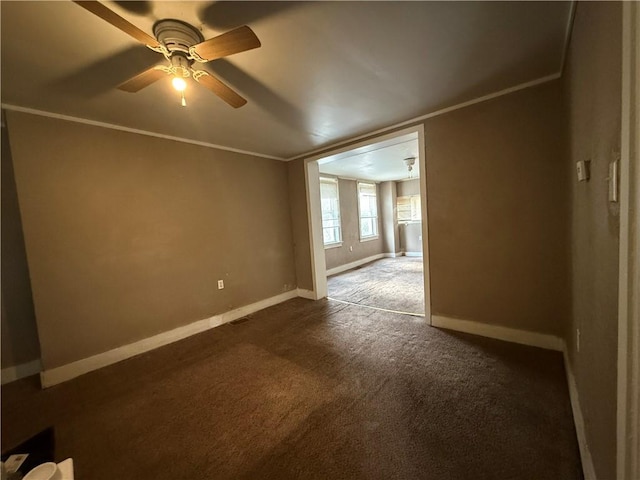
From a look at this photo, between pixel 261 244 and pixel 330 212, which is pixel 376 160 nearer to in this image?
pixel 330 212

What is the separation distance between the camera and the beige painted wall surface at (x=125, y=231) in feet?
7.38

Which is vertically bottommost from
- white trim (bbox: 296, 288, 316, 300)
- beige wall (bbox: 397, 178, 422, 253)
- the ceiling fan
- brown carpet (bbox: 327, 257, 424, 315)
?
brown carpet (bbox: 327, 257, 424, 315)

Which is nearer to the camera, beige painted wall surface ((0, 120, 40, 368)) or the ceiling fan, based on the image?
the ceiling fan

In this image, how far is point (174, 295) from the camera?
9.89ft

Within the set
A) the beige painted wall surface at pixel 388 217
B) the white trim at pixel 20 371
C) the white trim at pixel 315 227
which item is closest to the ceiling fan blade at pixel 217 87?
the white trim at pixel 315 227

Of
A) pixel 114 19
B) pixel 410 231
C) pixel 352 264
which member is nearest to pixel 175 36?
pixel 114 19

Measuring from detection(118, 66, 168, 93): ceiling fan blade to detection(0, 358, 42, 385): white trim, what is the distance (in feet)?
9.31

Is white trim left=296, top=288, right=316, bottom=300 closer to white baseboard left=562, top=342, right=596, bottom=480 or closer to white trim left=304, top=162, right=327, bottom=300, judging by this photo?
white trim left=304, top=162, right=327, bottom=300

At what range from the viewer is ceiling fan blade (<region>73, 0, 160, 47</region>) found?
1020mm

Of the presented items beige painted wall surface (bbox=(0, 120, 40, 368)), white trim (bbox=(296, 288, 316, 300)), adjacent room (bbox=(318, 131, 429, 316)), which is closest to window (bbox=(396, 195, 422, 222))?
adjacent room (bbox=(318, 131, 429, 316))

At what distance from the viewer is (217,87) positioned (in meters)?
1.74

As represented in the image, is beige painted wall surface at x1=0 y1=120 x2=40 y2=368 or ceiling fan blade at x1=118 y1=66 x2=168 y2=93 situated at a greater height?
ceiling fan blade at x1=118 y1=66 x2=168 y2=93

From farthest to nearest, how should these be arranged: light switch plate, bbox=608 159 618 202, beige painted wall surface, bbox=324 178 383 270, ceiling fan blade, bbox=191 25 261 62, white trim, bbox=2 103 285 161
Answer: beige painted wall surface, bbox=324 178 383 270
white trim, bbox=2 103 285 161
ceiling fan blade, bbox=191 25 261 62
light switch plate, bbox=608 159 618 202

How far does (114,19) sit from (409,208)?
24.6 feet
